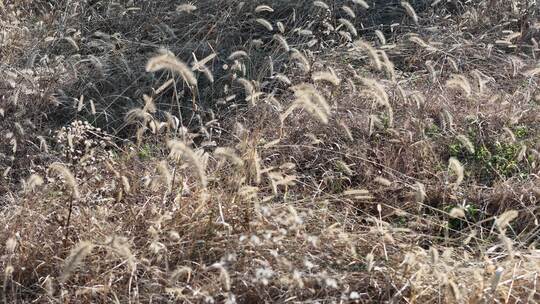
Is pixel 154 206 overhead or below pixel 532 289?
overhead

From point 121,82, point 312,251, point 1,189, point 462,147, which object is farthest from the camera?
point 121,82

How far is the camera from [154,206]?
3449mm

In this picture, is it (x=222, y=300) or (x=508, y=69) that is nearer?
(x=222, y=300)

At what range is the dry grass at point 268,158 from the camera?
3119 mm

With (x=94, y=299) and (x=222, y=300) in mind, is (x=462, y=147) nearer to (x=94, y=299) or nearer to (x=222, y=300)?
(x=222, y=300)

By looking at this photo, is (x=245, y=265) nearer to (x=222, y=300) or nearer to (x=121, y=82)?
(x=222, y=300)

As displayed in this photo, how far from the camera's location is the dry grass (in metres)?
3.12

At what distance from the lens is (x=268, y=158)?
404 centimetres

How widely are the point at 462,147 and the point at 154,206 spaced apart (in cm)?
183

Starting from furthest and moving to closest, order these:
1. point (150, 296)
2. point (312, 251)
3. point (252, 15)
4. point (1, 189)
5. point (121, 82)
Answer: point (252, 15) < point (121, 82) < point (1, 189) < point (312, 251) < point (150, 296)

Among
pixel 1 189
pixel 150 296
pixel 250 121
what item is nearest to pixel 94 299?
pixel 150 296

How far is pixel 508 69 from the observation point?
17.0 feet

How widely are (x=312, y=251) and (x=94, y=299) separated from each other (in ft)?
3.00

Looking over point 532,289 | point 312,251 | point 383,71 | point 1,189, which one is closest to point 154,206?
point 312,251
